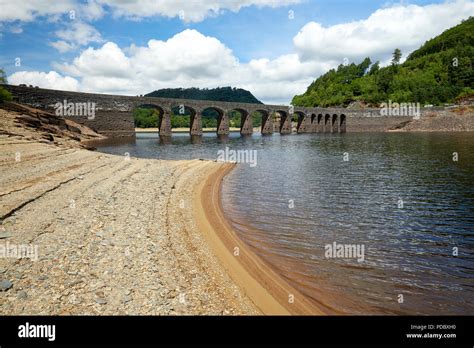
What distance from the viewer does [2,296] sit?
5441 millimetres

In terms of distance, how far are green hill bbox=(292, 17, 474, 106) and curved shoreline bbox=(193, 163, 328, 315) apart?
132 m

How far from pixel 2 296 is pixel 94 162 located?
56.7 feet

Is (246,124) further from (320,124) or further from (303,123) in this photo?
(320,124)

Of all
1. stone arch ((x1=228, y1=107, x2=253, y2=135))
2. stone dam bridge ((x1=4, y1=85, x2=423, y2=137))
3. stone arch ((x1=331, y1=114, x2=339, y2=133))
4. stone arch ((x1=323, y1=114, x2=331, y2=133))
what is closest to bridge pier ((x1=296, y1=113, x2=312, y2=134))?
stone dam bridge ((x1=4, y1=85, x2=423, y2=137))

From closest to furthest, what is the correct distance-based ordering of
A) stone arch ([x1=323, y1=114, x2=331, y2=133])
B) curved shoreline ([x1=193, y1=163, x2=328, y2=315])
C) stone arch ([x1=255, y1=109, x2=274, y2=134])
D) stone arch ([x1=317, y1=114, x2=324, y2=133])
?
curved shoreline ([x1=193, y1=163, x2=328, y2=315]) → stone arch ([x1=255, y1=109, x2=274, y2=134]) → stone arch ([x1=317, y1=114, x2=324, y2=133]) → stone arch ([x1=323, y1=114, x2=331, y2=133])

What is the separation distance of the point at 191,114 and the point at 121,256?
82.7 m

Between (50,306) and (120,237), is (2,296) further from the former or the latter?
(120,237)

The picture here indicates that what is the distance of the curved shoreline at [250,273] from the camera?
6641mm

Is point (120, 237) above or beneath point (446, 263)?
above

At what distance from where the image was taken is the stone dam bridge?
2192 inches

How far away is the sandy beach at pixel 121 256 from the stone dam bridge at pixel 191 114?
1888 inches

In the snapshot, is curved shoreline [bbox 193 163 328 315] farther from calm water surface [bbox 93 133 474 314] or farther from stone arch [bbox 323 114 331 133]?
stone arch [bbox 323 114 331 133]
